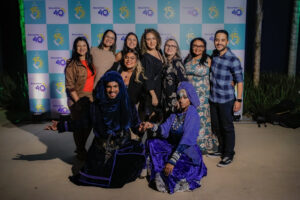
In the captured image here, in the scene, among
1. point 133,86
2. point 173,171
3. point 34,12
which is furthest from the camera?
point 34,12

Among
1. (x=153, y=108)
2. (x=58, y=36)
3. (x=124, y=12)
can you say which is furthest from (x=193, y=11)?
(x=58, y=36)

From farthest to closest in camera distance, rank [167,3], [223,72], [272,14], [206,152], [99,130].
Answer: [272,14], [167,3], [206,152], [223,72], [99,130]

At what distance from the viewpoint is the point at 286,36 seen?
8414 millimetres

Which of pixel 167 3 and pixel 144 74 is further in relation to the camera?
pixel 167 3

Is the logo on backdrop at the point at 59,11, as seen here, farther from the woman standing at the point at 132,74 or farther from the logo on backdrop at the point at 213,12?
the logo on backdrop at the point at 213,12

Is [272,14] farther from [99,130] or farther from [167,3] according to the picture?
[99,130]

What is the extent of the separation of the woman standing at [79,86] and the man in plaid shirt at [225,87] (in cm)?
153

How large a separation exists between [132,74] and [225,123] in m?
1.25

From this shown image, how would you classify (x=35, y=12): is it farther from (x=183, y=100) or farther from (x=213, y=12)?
(x=183, y=100)

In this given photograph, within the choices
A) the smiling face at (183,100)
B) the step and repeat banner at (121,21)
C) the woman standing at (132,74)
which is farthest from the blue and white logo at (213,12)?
the smiling face at (183,100)

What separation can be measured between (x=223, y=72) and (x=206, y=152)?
1078mm

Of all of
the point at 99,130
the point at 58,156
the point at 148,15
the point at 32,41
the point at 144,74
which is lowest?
the point at 58,156

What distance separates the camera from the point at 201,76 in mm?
3682

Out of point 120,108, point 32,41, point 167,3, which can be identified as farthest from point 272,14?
point 120,108
